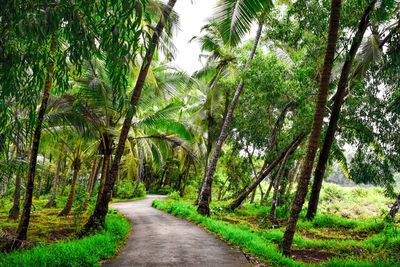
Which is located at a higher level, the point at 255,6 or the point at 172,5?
the point at 172,5

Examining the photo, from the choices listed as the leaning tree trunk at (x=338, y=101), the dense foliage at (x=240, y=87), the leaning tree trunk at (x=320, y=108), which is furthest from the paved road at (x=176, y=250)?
the leaning tree trunk at (x=338, y=101)

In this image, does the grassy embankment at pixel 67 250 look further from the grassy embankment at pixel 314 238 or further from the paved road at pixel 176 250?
the grassy embankment at pixel 314 238

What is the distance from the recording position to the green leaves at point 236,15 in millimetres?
7770

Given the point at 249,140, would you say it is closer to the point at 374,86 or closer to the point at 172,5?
the point at 374,86

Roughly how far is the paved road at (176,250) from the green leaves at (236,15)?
206 inches

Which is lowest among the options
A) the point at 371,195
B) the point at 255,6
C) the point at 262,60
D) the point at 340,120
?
the point at 371,195

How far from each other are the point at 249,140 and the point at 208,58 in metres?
5.40

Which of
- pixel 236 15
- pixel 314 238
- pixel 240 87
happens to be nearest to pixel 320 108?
pixel 236 15

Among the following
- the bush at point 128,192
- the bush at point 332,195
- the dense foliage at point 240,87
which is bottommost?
the bush at point 128,192

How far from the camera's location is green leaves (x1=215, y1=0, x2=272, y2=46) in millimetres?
7770

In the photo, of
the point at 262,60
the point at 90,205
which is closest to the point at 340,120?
the point at 262,60

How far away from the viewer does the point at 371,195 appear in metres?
33.8

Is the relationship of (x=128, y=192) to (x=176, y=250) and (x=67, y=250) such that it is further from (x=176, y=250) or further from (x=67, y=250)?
(x=67, y=250)

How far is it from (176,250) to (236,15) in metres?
5.61
